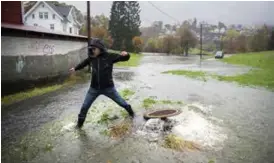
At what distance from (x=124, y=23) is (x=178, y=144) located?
52528 millimetres

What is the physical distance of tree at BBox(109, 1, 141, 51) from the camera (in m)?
53.7

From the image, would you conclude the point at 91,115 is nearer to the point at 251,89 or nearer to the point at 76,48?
the point at 251,89

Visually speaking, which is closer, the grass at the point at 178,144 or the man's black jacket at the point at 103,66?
the grass at the point at 178,144

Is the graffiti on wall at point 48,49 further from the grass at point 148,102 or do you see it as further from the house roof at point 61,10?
the house roof at point 61,10

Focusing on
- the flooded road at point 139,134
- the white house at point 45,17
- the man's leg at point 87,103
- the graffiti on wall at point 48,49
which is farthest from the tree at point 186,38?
the man's leg at point 87,103

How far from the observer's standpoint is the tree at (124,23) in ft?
176

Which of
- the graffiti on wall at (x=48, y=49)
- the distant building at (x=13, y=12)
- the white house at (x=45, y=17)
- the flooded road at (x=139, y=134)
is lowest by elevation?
the flooded road at (x=139, y=134)

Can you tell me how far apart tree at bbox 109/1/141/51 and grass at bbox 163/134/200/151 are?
161 ft

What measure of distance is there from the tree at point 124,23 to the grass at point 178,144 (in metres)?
49.1

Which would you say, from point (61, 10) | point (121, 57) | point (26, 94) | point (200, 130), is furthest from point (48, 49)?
point (61, 10)

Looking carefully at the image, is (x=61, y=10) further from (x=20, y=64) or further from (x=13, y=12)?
(x=20, y=64)

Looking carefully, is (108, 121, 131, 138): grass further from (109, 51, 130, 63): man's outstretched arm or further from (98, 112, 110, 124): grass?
(109, 51, 130, 63): man's outstretched arm

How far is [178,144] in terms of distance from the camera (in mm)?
4207

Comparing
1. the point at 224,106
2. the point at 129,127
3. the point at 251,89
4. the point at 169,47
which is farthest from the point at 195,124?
the point at 169,47
